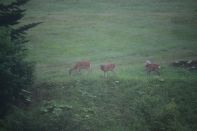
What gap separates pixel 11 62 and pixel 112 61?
3.81 metres

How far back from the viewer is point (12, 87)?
12859 mm

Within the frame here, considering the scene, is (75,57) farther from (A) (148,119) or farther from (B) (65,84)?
(A) (148,119)

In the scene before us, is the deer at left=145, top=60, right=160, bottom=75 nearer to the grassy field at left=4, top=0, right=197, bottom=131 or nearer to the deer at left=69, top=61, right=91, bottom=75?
the grassy field at left=4, top=0, right=197, bottom=131

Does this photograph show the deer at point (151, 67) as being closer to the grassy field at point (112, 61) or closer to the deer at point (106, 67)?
the grassy field at point (112, 61)

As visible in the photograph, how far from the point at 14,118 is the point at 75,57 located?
3.45 m

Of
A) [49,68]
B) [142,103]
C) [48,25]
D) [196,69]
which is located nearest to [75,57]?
[49,68]

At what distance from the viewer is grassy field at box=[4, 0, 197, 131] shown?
13.0 meters

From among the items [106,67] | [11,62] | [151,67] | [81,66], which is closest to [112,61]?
[106,67]

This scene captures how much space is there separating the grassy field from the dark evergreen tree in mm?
610

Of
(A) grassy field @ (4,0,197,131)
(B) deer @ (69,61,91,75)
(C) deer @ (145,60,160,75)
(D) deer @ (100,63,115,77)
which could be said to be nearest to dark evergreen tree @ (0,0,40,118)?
(A) grassy field @ (4,0,197,131)

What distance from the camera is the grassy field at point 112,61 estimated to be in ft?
42.8

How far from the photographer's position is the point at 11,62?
1278 centimetres

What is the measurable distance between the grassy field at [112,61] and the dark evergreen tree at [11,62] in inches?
24.0

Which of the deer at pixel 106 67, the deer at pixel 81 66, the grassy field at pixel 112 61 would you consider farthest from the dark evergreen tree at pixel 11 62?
the deer at pixel 106 67
